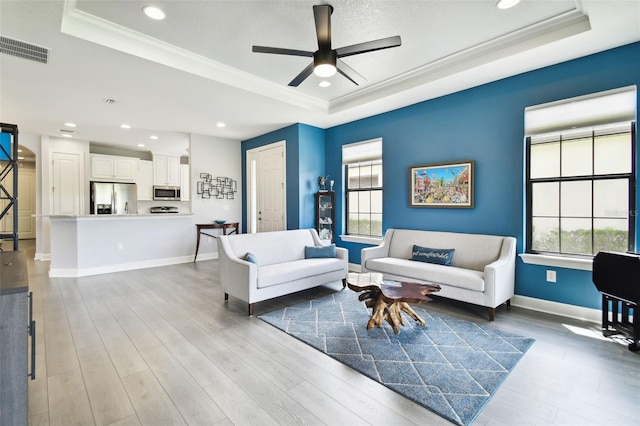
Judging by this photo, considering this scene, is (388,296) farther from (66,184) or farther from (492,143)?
(66,184)

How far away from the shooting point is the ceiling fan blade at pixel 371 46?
2402mm

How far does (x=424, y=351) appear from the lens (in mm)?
2490

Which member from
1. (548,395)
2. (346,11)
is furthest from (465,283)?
(346,11)

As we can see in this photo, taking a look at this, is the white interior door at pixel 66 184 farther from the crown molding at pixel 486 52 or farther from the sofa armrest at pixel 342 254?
the crown molding at pixel 486 52

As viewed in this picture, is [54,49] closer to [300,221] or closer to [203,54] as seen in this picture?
[203,54]

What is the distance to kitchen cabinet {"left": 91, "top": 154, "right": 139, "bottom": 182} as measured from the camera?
24.5 ft

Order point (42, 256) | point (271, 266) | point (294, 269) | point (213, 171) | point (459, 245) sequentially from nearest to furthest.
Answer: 1. point (294, 269)
2. point (271, 266)
3. point (459, 245)
4. point (42, 256)
5. point (213, 171)

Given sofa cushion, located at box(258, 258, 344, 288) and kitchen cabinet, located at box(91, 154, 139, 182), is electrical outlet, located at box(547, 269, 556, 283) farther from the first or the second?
kitchen cabinet, located at box(91, 154, 139, 182)

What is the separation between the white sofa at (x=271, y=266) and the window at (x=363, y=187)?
3.94 feet

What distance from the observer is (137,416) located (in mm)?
1737

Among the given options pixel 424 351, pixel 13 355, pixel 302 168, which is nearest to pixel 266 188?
pixel 302 168

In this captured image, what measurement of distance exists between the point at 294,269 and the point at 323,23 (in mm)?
2586

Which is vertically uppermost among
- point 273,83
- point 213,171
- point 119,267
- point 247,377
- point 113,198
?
point 273,83

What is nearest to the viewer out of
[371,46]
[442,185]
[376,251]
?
[371,46]
